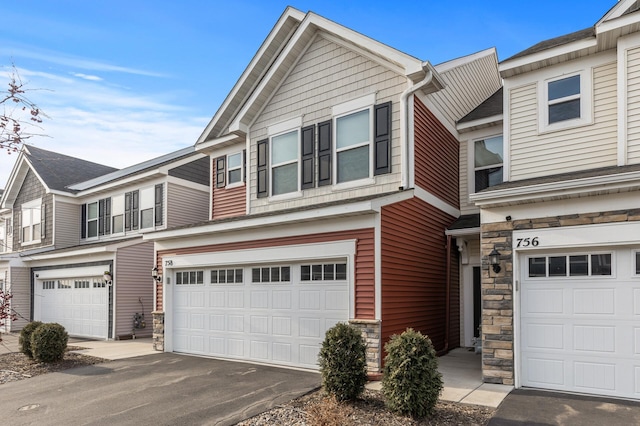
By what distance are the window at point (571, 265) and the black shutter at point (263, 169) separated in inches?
264

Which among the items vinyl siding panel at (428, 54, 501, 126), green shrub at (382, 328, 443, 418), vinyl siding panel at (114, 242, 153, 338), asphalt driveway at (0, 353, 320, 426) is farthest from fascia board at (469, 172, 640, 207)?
vinyl siding panel at (114, 242, 153, 338)

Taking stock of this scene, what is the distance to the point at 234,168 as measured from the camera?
13.8 m

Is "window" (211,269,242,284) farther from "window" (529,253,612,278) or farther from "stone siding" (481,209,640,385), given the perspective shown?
"window" (529,253,612,278)

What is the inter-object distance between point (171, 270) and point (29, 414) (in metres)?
5.56

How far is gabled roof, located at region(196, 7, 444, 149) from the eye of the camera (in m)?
9.48

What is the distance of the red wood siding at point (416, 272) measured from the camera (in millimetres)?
8570

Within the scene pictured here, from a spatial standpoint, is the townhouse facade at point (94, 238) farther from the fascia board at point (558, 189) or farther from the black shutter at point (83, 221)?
the fascia board at point (558, 189)

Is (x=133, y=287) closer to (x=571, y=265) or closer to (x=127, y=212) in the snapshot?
(x=127, y=212)

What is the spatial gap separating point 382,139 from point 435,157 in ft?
5.98

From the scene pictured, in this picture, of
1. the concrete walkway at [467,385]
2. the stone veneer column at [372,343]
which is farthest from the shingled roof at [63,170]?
the concrete walkway at [467,385]

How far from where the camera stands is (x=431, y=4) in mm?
13219

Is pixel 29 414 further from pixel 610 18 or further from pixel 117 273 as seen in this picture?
pixel 610 18

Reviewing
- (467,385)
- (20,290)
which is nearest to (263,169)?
(467,385)

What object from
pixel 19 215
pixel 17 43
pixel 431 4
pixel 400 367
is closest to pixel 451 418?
pixel 400 367
